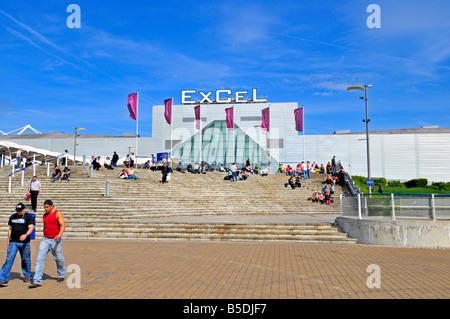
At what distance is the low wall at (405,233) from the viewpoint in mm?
11099

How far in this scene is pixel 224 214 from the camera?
1927cm

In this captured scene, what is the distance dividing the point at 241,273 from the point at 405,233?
6377mm

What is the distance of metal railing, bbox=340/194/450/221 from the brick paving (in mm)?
1312

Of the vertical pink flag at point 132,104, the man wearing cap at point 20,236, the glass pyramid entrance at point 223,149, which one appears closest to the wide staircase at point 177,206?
the vertical pink flag at point 132,104

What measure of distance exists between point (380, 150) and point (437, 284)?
47.2 meters

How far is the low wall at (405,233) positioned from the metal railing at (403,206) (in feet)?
0.97

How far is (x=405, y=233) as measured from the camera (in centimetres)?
1138

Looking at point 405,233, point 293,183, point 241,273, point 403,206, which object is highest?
point 293,183

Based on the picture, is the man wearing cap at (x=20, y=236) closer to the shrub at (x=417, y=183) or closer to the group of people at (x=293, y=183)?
the group of people at (x=293, y=183)

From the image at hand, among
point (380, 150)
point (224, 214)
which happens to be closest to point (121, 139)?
point (380, 150)

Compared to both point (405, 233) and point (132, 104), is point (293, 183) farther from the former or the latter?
point (132, 104)

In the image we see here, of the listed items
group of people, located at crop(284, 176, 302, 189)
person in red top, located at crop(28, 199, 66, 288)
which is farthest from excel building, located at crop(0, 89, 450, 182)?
person in red top, located at crop(28, 199, 66, 288)

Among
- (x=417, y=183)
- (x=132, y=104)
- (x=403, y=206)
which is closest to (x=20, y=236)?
(x=403, y=206)
